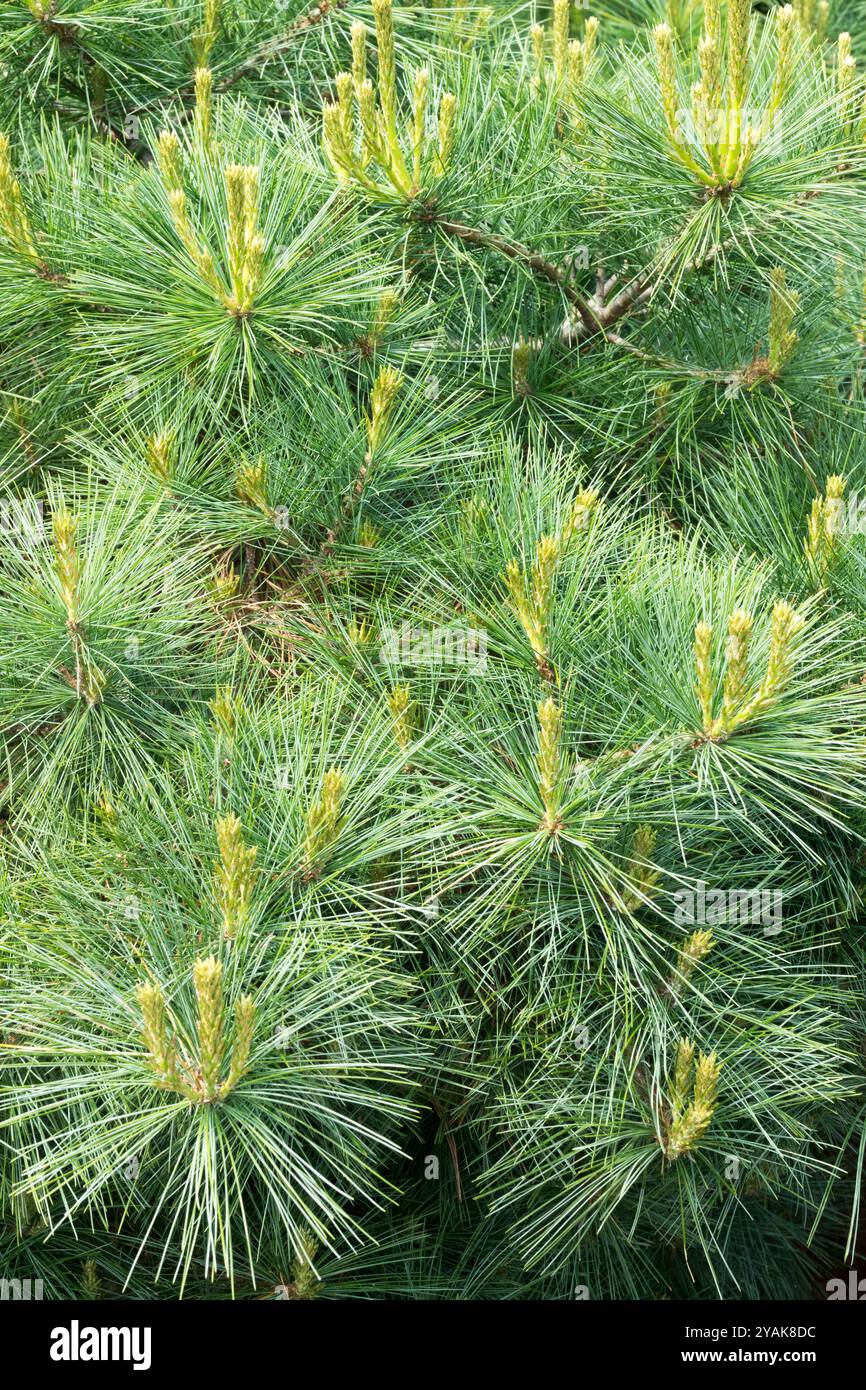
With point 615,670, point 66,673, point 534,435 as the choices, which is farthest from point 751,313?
point 66,673

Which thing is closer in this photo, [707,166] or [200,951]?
[200,951]

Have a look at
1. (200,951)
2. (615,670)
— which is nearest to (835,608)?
(615,670)

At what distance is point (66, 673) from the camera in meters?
0.93

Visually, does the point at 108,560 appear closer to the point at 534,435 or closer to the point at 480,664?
the point at 480,664

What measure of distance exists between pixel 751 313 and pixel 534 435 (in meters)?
0.23

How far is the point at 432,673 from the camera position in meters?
0.97

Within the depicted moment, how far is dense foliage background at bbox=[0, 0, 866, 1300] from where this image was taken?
2.74 ft

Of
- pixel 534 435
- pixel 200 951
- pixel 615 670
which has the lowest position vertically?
pixel 200 951

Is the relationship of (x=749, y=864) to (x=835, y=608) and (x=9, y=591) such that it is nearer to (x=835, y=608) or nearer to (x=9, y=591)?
(x=835, y=608)

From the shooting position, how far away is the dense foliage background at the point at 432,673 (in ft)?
2.74
